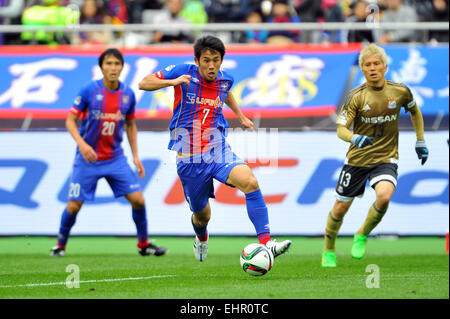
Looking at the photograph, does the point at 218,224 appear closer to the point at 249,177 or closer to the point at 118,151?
the point at 118,151

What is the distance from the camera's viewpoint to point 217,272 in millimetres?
8719

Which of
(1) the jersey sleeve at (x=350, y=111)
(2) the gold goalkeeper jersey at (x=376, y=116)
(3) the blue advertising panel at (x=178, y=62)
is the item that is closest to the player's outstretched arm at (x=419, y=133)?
(2) the gold goalkeeper jersey at (x=376, y=116)

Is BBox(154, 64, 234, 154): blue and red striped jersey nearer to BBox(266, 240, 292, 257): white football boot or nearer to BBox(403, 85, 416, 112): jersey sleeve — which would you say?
BBox(266, 240, 292, 257): white football boot

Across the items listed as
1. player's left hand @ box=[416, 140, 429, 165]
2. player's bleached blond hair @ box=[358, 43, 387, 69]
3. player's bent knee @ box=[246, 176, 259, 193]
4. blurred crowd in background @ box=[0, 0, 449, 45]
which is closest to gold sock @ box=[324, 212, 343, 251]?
player's left hand @ box=[416, 140, 429, 165]

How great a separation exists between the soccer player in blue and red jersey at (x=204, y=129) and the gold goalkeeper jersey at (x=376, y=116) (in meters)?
1.40

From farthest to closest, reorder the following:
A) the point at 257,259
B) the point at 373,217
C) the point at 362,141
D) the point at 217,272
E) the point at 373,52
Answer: the point at 373,217
the point at 373,52
the point at 217,272
the point at 362,141
the point at 257,259

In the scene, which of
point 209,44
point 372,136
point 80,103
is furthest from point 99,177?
point 372,136

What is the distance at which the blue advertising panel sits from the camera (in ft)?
46.4

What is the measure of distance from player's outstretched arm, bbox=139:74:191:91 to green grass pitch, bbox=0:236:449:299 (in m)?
1.84

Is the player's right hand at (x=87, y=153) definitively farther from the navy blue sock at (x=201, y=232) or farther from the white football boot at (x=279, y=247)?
the white football boot at (x=279, y=247)

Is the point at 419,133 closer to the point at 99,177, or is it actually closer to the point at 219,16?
the point at 99,177

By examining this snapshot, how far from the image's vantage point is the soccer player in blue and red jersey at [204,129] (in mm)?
7801

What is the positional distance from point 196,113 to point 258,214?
1.23 meters

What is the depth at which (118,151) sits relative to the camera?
10.8 metres
